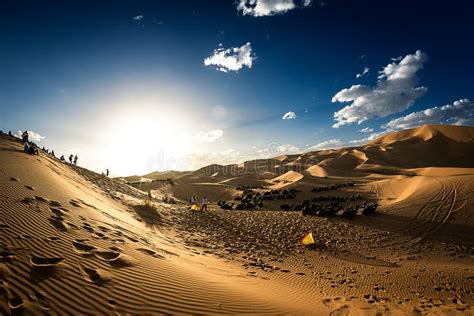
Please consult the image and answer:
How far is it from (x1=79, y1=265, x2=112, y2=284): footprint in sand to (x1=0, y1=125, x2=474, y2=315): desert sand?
0.10 ft

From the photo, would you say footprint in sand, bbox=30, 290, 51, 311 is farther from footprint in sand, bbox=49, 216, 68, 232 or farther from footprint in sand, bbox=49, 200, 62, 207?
footprint in sand, bbox=49, 200, 62, 207

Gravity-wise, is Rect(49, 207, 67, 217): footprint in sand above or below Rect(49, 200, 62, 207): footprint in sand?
below

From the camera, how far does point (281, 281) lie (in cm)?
789

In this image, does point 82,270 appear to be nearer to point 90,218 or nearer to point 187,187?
point 90,218

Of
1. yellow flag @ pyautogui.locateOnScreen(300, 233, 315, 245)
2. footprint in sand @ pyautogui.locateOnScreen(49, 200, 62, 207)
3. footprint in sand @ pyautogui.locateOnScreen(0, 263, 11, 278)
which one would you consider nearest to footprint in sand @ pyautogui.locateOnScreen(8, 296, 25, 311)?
footprint in sand @ pyautogui.locateOnScreen(0, 263, 11, 278)

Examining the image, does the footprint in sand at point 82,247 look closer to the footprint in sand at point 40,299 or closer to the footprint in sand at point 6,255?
the footprint in sand at point 6,255

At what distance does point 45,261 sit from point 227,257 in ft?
21.0

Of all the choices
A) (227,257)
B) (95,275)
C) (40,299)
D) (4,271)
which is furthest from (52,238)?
(227,257)

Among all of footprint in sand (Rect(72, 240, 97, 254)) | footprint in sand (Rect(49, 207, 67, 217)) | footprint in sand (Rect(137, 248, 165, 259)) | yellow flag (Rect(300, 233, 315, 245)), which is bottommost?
yellow flag (Rect(300, 233, 315, 245))

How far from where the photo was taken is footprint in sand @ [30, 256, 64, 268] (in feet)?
14.8

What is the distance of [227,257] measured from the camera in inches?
390

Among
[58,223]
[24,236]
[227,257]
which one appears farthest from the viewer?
[227,257]

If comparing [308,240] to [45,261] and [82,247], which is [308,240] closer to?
[82,247]

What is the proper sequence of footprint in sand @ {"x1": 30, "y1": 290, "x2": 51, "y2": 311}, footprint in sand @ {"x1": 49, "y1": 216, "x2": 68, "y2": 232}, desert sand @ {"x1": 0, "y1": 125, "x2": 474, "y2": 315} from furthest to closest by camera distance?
footprint in sand @ {"x1": 49, "y1": 216, "x2": 68, "y2": 232} → desert sand @ {"x1": 0, "y1": 125, "x2": 474, "y2": 315} → footprint in sand @ {"x1": 30, "y1": 290, "x2": 51, "y2": 311}
